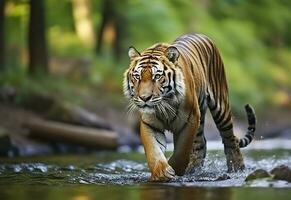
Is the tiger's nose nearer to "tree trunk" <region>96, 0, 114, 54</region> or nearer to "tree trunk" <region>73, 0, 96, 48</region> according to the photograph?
"tree trunk" <region>96, 0, 114, 54</region>

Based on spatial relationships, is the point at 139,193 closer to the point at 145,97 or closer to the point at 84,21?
the point at 145,97

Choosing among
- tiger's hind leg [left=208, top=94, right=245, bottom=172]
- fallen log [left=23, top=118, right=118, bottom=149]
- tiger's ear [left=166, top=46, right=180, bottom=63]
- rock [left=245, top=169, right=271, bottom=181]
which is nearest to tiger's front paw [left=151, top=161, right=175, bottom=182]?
rock [left=245, top=169, right=271, bottom=181]

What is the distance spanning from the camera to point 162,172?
368 inches

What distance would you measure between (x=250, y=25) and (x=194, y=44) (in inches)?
871

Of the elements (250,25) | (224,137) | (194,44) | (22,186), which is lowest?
(22,186)

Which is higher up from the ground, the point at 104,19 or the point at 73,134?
the point at 104,19

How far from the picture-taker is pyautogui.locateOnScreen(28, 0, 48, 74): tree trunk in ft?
67.6

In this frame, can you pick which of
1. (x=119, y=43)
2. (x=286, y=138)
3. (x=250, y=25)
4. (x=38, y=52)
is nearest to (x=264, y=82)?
(x=250, y=25)

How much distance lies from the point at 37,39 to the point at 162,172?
40.3 feet

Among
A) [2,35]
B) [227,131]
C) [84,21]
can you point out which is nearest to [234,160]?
[227,131]

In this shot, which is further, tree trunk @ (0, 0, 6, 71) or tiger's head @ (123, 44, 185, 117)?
tree trunk @ (0, 0, 6, 71)

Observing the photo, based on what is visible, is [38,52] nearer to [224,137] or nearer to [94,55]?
[94,55]

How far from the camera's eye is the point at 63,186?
8977 millimetres

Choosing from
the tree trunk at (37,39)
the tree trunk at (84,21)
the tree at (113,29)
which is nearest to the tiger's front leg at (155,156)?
the tree trunk at (37,39)
